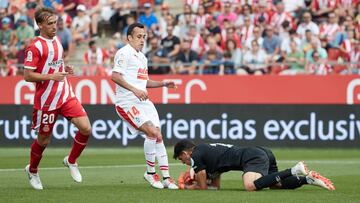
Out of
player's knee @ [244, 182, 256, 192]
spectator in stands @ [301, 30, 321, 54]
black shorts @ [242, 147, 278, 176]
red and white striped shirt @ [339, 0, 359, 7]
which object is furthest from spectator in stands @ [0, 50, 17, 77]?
player's knee @ [244, 182, 256, 192]

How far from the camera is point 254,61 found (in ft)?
86.1

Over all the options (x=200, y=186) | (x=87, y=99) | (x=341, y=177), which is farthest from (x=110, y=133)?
(x=200, y=186)

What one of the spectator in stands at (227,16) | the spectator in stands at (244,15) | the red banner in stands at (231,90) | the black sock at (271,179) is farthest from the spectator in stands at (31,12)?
the black sock at (271,179)

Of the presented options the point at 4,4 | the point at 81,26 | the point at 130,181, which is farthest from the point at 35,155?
the point at 4,4

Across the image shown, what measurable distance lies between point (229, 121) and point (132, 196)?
1250 centimetres

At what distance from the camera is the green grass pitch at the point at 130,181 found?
41.7ft

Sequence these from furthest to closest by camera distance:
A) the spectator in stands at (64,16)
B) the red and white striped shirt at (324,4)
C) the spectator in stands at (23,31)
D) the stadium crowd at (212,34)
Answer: the spectator in stands at (64,16)
the spectator in stands at (23,31)
the red and white striped shirt at (324,4)
the stadium crowd at (212,34)

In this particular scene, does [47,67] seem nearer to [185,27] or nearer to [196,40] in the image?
[196,40]

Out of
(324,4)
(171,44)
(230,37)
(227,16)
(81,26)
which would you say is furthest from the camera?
(81,26)

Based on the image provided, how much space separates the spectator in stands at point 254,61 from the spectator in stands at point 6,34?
23.3 feet

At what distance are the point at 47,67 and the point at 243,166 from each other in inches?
124

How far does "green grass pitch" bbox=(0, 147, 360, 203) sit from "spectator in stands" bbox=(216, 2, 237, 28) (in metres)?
5.00

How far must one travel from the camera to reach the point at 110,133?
25.7 meters

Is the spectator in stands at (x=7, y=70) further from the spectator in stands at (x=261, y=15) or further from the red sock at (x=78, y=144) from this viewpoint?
the red sock at (x=78, y=144)
